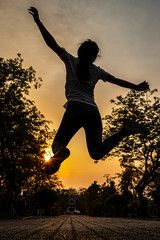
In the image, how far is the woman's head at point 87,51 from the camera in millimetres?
3033

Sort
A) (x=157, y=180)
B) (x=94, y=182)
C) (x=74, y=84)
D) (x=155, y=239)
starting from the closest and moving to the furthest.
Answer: (x=155, y=239), (x=74, y=84), (x=157, y=180), (x=94, y=182)

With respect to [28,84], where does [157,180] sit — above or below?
below

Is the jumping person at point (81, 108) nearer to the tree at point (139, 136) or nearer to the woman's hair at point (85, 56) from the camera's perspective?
the woman's hair at point (85, 56)

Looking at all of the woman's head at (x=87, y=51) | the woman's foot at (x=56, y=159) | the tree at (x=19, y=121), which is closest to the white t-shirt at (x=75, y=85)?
the woman's head at (x=87, y=51)

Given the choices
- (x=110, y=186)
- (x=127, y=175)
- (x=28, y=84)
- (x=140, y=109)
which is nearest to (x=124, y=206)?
(x=110, y=186)

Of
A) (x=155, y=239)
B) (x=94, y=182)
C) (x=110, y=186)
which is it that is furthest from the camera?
(x=94, y=182)

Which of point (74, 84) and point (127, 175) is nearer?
point (74, 84)

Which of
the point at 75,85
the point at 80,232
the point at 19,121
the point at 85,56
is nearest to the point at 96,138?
the point at 75,85

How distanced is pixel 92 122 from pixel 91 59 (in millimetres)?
829

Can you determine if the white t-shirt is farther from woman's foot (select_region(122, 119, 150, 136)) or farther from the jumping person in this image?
woman's foot (select_region(122, 119, 150, 136))

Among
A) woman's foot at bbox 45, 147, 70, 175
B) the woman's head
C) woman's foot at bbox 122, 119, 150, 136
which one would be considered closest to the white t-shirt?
the woman's head

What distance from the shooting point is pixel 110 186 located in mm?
68438

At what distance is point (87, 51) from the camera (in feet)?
9.93

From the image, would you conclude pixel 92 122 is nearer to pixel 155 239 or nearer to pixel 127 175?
pixel 155 239
